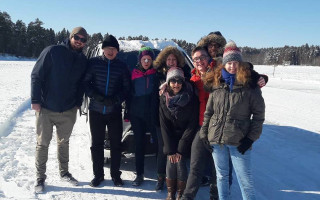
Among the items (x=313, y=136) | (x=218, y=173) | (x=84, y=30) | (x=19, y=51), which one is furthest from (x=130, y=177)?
(x=19, y=51)

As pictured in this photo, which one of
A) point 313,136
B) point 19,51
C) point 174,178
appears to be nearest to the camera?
point 174,178

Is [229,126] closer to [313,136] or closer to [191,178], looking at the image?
[191,178]

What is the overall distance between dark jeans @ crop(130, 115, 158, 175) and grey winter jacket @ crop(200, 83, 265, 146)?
4.00 feet

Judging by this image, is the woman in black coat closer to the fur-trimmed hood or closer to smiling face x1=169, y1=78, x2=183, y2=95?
smiling face x1=169, y1=78, x2=183, y2=95

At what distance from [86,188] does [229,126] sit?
2254mm

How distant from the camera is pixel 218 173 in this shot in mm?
3201

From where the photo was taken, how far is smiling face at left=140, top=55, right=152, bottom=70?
154 inches

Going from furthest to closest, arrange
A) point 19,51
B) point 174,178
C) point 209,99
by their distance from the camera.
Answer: point 19,51 < point 174,178 < point 209,99

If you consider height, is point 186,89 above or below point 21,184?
above

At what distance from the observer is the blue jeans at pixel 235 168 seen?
2961 millimetres

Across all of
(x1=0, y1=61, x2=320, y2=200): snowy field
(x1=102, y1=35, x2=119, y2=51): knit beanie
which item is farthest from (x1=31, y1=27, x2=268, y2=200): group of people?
(x1=0, y1=61, x2=320, y2=200): snowy field

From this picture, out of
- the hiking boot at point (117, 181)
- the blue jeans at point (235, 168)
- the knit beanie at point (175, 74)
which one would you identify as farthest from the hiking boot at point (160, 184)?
the knit beanie at point (175, 74)

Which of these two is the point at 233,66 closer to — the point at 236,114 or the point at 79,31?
the point at 236,114

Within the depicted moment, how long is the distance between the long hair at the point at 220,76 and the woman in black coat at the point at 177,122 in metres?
0.32
